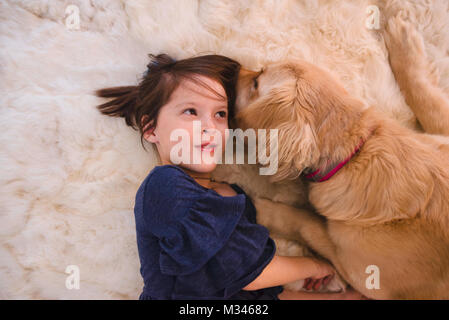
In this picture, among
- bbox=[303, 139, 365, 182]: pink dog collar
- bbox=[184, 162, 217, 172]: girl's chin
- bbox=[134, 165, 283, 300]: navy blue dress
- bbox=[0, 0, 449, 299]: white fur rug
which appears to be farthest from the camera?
bbox=[0, 0, 449, 299]: white fur rug

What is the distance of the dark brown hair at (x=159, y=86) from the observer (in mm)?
1396

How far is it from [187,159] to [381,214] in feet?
2.98

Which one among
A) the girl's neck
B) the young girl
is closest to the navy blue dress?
the young girl

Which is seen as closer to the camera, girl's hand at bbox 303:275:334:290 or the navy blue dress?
the navy blue dress

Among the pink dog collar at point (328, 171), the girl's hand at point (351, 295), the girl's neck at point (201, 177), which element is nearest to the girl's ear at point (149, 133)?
the girl's neck at point (201, 177)

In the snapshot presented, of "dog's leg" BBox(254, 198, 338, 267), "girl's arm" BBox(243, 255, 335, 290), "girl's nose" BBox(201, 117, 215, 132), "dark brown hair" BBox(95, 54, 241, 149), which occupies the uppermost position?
"dark brown hair" BBox(95, 54, 241, 149)

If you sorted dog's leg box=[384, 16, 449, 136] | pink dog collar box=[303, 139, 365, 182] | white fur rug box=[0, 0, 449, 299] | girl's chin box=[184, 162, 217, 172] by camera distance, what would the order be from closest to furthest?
pink dog collar box=[303, 139, 365, 182] → girl's chin box=[184, 162, 217, 172] → white fur rug box=[0, 0, 449, 299] → dog's leg box=[384, 16, 449, 136]

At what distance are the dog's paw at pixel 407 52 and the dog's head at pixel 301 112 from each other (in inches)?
25.1

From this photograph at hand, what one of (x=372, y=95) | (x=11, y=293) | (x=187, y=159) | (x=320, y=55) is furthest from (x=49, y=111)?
(x=372, y=95)

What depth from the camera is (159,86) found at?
55.5 inches

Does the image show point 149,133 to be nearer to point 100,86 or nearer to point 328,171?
point 100,86

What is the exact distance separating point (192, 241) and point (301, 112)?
73 centimetres

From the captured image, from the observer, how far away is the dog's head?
4.02 ft
